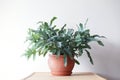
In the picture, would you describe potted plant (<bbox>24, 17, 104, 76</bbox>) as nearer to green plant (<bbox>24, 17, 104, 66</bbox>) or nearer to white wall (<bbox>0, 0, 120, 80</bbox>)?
green plant (<bbox>24, 17, 104, 66</bbox>)

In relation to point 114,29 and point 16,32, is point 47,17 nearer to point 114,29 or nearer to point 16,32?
point 16,32

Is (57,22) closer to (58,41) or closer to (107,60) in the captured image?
(58,41)

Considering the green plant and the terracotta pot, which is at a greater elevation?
the green plant

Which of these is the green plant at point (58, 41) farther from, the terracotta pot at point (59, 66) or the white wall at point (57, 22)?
the white wall at point (57, 22)

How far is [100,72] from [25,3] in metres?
0.92

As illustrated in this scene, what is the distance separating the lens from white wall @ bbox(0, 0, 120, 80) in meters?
1.93

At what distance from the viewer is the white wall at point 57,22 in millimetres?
1930

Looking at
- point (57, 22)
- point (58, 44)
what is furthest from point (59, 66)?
point (57, 22)

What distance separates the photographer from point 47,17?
6.43ft

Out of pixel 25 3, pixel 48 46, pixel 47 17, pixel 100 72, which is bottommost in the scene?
pixel 100 72

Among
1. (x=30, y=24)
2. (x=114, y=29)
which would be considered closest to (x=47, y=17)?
(x=30, y=24)

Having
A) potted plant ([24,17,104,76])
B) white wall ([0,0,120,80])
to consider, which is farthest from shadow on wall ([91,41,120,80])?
potted plant ([24,17,104,76])

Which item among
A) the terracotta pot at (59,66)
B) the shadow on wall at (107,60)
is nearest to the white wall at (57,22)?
the shadow on wall at (107,60)

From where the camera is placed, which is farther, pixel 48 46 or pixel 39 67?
pixel 39 67
